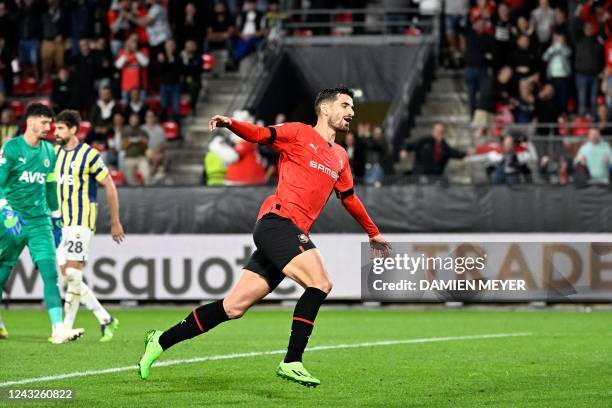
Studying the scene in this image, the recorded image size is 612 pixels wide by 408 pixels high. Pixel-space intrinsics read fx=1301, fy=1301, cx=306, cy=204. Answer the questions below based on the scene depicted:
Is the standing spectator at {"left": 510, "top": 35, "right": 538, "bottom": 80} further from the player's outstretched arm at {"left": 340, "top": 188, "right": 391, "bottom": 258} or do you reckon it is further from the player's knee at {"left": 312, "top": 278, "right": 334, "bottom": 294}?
the player's knee at {"left": 312, "top": 278, "right": 334, "bottom": 294}

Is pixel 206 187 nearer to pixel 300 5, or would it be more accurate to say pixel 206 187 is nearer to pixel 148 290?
pixel 148 290

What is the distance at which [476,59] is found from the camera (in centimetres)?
2458

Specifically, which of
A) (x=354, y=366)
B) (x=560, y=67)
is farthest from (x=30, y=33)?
(x=354, y=366)

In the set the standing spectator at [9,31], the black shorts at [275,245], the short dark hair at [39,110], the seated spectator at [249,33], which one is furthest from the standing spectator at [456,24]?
the black shorts at [275,245]

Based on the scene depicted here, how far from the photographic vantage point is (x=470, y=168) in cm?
2227

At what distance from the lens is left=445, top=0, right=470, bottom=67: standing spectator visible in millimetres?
26531

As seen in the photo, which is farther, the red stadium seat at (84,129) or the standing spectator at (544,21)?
the red stadium seat at (84,129)

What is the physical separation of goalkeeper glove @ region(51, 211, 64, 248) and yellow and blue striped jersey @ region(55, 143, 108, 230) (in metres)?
0.43

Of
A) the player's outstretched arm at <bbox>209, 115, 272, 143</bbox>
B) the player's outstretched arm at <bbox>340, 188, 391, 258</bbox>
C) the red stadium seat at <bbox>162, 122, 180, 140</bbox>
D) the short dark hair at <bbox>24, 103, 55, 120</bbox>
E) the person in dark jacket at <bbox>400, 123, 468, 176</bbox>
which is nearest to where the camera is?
the player's outstretched arm at <bbox>209, 115, 272, 143</bbox>

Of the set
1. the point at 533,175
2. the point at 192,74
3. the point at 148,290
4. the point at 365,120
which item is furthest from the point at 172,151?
the point at 533,175

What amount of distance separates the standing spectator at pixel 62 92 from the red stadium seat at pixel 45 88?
1.73 meters

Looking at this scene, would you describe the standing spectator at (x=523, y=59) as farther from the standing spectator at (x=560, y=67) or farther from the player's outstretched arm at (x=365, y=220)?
the player's outstretched arm at (x=365, y=220)

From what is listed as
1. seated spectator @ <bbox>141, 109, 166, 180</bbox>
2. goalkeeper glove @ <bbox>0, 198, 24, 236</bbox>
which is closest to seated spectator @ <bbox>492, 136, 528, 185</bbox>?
seated spectator @ <bbox>141, 109, 166, 180</bbox>

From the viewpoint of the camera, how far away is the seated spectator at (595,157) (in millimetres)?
20859
